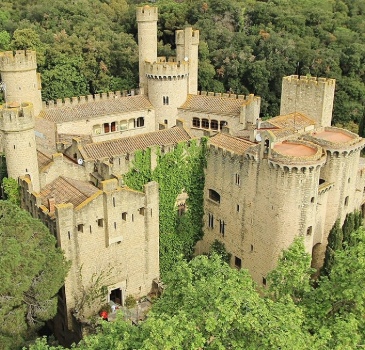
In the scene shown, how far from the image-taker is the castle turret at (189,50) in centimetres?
4850

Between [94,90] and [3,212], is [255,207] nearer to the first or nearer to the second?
[3,212]

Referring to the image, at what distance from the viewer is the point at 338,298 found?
71.8 ft

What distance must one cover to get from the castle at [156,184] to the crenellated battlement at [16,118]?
0.06 meters

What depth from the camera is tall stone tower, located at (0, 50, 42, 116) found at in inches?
1591

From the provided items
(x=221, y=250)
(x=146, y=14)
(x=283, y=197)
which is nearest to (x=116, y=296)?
(x=221, y=250)

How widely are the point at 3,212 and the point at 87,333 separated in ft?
28.9

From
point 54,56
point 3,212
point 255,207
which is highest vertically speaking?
point 54,56

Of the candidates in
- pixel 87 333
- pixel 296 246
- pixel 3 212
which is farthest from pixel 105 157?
pixel 296 246

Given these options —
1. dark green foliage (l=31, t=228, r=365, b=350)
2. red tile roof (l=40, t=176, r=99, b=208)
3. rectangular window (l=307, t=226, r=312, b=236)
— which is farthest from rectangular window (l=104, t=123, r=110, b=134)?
dark green foliage (l=31, t=228, r=365, b=350)

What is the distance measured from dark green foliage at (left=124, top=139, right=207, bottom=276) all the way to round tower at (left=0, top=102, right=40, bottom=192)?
6794 millimetres

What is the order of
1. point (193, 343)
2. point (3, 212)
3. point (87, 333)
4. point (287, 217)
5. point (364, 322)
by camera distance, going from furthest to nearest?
point (287, 217) → point (87, 333) → point (3, 212) → point (364, 322) → point (193, 343)

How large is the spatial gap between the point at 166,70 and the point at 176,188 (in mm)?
13572

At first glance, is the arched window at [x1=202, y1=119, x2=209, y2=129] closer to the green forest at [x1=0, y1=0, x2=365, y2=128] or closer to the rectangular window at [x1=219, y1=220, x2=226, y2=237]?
the rectangular window at [x1=219, y1=220, x2=226, y2=237]

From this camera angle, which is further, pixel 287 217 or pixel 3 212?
pixel 287 217
